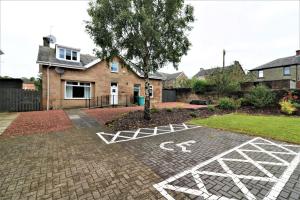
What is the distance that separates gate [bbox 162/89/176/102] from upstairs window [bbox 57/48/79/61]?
45.9 feet

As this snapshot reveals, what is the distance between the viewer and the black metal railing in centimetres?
1760

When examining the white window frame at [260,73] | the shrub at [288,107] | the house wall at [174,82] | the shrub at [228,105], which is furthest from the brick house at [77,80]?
the white window frame at [260,73]

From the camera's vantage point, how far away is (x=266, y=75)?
31656mm

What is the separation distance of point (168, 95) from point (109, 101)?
1110cm

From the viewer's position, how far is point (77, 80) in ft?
54.6

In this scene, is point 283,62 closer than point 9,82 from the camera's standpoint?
No

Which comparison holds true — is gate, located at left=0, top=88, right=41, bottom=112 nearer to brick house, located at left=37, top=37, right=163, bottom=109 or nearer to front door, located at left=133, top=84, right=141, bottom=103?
brick house, located at left=37, top=37, right=163, bottom=109

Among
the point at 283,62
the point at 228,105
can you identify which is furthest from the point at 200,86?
the point at 283,62

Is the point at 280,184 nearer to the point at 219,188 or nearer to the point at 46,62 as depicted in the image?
the point at 219,188

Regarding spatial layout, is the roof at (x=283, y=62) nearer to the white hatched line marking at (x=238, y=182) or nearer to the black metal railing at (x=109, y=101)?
the black metal railing at (x=109, y=101)

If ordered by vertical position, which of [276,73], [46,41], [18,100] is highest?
[46,41]

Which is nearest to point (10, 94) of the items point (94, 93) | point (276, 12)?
point (94, 93)

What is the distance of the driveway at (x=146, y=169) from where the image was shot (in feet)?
9.46

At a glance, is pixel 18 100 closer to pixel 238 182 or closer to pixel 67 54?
pixel 67 54
